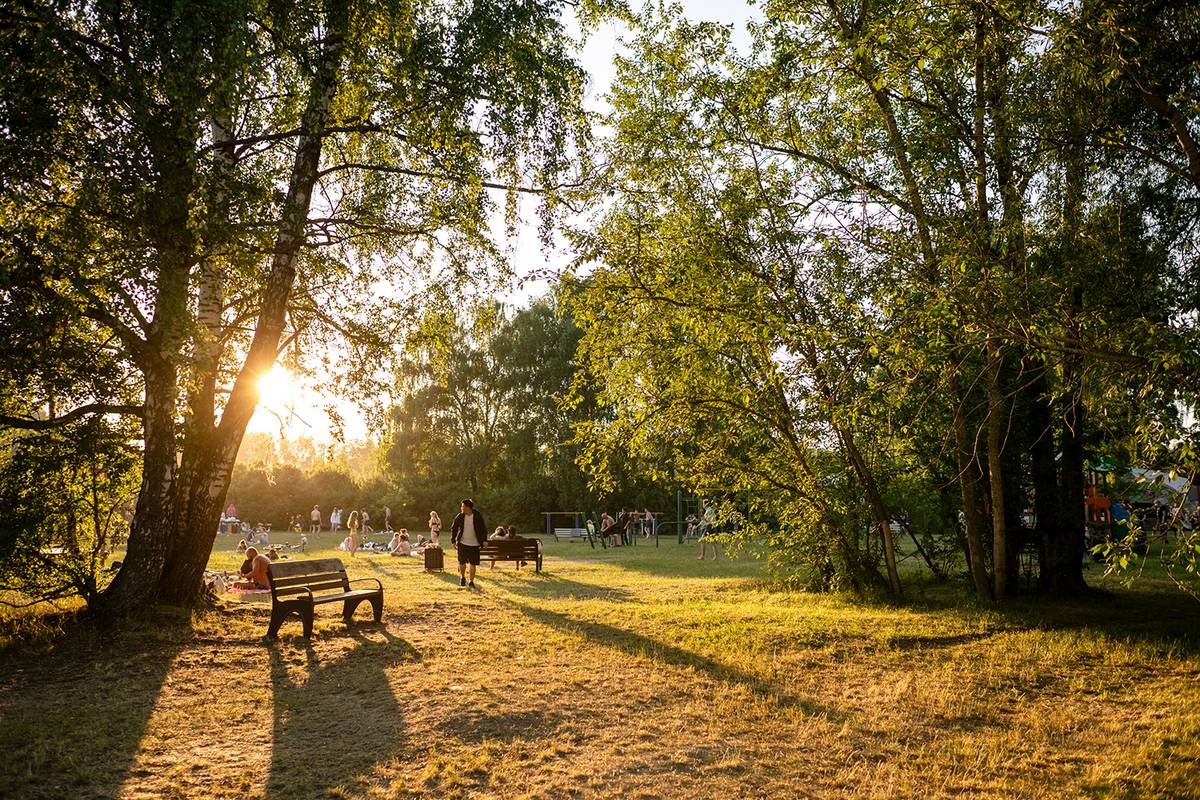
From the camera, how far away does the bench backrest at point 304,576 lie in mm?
9695

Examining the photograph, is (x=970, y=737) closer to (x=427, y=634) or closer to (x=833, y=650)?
(x=833, y=650)

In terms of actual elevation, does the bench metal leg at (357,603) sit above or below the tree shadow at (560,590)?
above

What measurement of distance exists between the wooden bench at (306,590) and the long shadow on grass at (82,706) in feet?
3.75

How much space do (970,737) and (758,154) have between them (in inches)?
366

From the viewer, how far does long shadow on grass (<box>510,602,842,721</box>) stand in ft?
22.3

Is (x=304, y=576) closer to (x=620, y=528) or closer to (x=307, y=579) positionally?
(x=307, y=579)

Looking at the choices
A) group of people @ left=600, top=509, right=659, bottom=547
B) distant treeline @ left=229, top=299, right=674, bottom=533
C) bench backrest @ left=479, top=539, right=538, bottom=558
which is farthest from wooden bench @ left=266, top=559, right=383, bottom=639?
distant treeline @ left=229, top=299, right=674, bottom=533

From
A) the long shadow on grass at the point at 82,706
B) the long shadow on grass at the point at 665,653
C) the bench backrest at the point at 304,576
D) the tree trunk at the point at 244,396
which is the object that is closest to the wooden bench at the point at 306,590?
the bench backrest at the point at 304,576

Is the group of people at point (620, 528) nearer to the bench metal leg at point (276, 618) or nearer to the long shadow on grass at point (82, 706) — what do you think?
the bench metal leg at point (276, 618)

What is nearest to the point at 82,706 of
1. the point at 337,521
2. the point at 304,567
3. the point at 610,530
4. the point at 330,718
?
the point at 330,718

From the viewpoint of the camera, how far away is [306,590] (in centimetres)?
991

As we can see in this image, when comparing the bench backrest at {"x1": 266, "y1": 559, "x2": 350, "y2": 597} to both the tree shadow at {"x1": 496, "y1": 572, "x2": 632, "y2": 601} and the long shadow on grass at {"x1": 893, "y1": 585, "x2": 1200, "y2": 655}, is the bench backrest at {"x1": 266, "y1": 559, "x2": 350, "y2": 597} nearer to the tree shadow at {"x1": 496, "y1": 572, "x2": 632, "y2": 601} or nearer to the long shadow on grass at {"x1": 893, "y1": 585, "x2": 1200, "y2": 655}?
the tree shadow at {"x1": 496, "y1": 572, "x2": 632, "y2": 601}

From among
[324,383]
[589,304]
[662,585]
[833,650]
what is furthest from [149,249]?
[662,585]

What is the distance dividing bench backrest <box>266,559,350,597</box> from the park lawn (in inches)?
23.5
